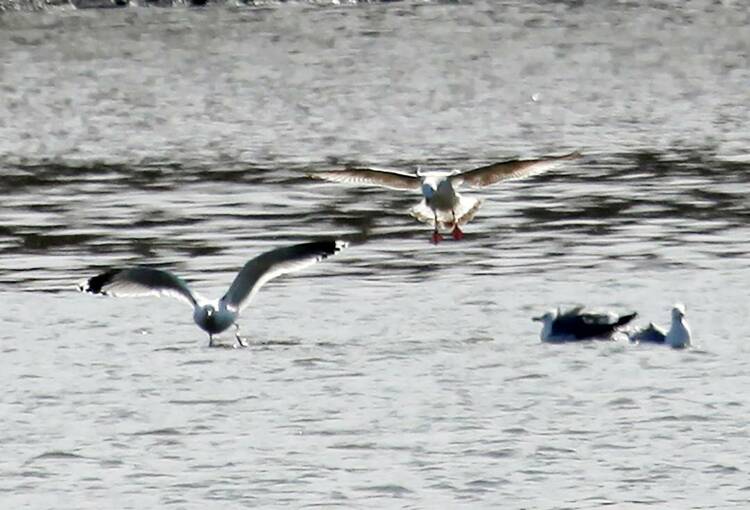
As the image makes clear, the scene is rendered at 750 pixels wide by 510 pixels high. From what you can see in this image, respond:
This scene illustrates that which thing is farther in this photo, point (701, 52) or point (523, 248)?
point (701, 52)

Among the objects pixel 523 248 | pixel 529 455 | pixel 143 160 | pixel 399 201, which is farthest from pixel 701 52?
pixel 529 455

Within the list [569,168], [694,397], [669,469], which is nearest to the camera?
[669,469]

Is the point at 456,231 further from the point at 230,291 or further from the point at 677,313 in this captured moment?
the point at 230,291

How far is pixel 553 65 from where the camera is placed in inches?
2201

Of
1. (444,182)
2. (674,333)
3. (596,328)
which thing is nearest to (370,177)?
(444,182)

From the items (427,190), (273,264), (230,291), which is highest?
(427,190)

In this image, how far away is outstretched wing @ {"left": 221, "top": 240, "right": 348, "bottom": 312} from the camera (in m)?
18.8

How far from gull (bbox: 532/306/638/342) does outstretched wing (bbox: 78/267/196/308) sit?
298 centimetres

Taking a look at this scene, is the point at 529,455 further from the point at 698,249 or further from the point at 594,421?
the point at 698,249

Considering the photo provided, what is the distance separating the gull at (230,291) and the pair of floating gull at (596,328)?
1.87 m

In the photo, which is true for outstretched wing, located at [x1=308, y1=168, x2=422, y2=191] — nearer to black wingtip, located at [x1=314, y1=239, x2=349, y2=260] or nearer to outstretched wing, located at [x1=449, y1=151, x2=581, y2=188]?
outstretched wing, located at [x1=449, y1=151, x2=581, y2=188]

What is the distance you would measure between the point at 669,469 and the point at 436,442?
179cm

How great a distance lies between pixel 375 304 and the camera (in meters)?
21.0

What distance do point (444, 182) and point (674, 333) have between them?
2237 mm
